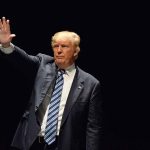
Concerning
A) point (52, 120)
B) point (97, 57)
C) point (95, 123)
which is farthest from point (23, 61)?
point (97, 57)

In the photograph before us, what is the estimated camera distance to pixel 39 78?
9.34ft

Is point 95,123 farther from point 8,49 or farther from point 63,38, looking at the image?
point 8,49

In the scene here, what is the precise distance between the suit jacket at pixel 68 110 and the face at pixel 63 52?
0.08m

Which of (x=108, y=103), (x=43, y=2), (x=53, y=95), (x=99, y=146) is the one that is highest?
(x=43, y=2)

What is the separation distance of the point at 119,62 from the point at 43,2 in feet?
3.35

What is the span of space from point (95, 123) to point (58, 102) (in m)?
0.27

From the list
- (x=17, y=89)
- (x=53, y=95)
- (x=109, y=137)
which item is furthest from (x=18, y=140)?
(x=109, y=137)

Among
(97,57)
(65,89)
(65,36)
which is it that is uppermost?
(65,36)

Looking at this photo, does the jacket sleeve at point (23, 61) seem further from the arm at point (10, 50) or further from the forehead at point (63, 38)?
the forehead at point (63, 38)

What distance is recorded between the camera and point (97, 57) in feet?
16.2

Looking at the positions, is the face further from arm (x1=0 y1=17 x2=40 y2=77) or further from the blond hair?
arm (x1=0 y1=17 x2=40 y2=77)

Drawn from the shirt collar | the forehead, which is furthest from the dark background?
the forehead

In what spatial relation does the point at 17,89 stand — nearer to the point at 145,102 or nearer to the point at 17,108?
the point at 17,108

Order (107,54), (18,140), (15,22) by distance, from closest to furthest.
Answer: (18,140) < (15,22) < (107,54)
